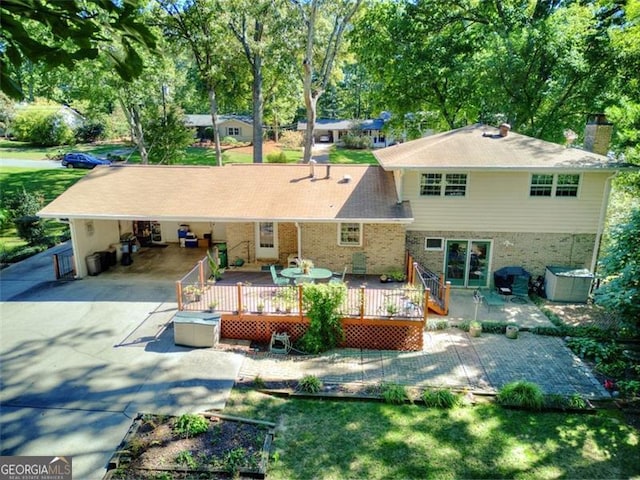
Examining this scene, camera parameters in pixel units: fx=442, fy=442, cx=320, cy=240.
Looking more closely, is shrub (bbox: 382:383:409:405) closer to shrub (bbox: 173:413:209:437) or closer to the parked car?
shrub (bbox: 173:413:209:437)

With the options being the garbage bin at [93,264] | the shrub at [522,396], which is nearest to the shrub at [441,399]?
the shrub at [522,396]

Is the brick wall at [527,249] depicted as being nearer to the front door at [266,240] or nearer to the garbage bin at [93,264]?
the front door at [266,240]

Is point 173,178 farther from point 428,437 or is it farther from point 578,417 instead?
point 578,417

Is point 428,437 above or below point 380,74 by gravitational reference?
below

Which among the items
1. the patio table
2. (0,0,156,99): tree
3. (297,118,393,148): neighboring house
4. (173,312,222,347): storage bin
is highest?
(297,118,393,148): neighboring house

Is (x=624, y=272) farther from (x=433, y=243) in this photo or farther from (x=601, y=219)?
(x=433, y=243)

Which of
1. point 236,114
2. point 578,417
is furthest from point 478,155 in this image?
point 236,114

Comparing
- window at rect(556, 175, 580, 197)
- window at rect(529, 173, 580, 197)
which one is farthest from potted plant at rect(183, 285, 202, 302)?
window at rect(556, 175, 580, 197)
